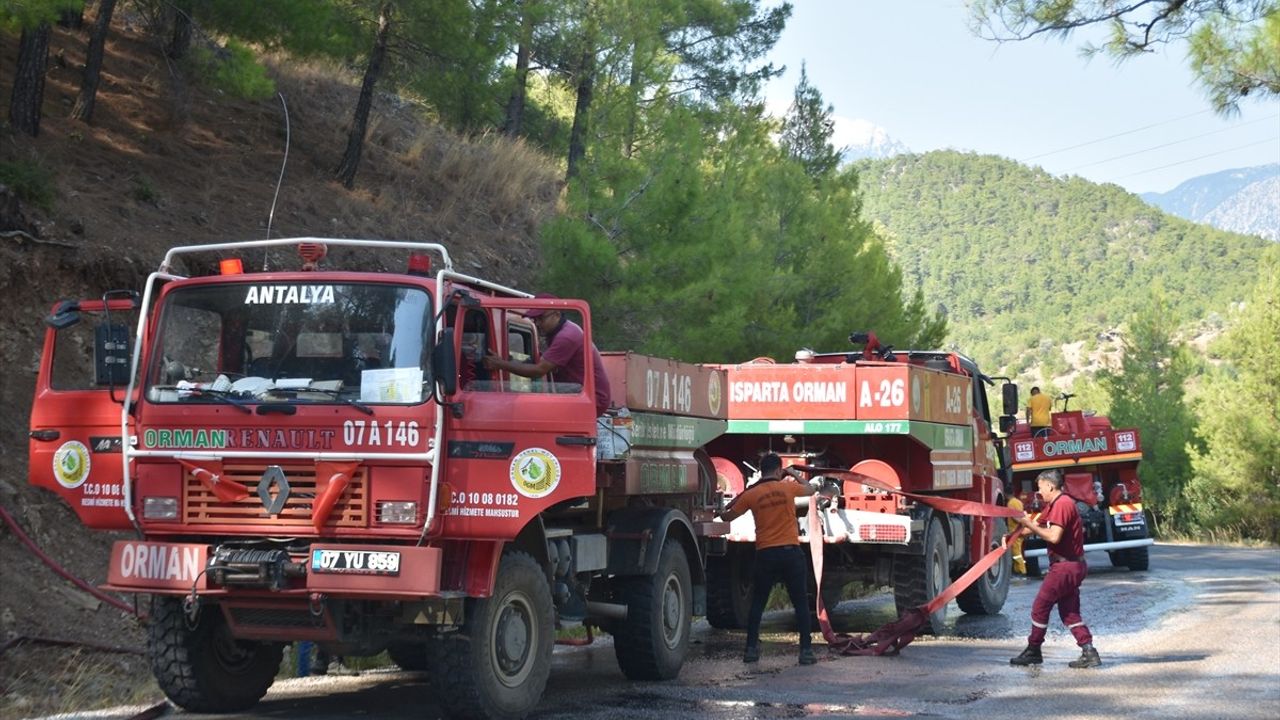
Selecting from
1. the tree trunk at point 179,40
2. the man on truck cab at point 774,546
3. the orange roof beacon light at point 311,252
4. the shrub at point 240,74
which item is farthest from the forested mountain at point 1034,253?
the orange roof beacon light at point 311,252

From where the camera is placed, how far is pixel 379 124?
1088 inches

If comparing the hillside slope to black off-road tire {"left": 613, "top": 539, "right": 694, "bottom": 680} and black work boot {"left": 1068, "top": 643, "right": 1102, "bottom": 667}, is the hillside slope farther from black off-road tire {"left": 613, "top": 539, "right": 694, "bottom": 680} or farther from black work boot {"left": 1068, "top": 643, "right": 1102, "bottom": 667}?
black work boot {"left": 1068, "top": 643, "right": 1102, "bottom": 667}

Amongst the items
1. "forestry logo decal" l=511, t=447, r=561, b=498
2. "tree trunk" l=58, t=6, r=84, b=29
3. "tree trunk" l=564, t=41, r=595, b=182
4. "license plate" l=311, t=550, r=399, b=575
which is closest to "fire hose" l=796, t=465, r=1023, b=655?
"forestry logo decal" l=511, t=447, r=561, b=498

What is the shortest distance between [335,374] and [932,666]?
18.9ft

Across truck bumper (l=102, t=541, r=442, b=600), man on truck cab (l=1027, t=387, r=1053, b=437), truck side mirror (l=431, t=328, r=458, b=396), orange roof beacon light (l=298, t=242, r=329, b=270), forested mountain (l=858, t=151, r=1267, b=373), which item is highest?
forested mountain (l=858, t=151, r=1267, b=373)

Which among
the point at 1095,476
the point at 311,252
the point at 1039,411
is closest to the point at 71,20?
the point at 311,252

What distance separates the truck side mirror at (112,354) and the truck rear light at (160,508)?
71 centimetres

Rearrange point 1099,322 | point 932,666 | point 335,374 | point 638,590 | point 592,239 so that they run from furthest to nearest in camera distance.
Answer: point 1099,322 < point 592,239 < point 932,666 < point 638,590 < point 335,374

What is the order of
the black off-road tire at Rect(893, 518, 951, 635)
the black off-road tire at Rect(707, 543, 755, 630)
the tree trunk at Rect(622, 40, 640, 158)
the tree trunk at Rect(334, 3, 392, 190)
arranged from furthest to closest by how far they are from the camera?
the tree trunk at Rect(622, 40, 640, 158), the tree trunk at Rect(334, 3, 392, 190), the black off-road tire at Rect(707, 543, 755, 630), the black off-road tire at Rect(893, 518, 951, 635)

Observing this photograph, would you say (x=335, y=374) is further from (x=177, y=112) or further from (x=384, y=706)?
(x=177, y=112)

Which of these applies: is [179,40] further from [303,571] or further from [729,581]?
[303,571]

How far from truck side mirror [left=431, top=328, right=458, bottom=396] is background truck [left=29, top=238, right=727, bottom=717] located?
0.05 ft

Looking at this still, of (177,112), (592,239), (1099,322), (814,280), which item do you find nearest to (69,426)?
(592,239)

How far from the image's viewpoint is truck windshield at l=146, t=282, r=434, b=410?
8.13 meters
